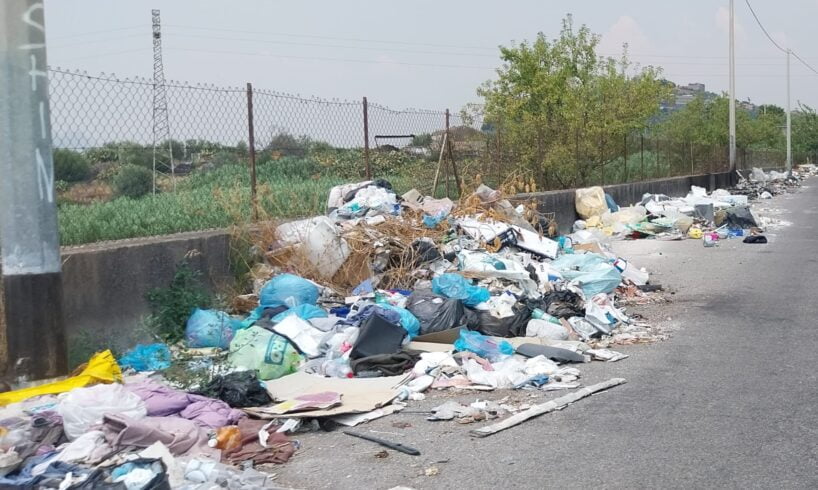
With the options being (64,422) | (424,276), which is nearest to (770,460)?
(64,422)

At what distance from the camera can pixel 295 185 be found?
990 centimetres

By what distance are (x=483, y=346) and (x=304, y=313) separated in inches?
66.2

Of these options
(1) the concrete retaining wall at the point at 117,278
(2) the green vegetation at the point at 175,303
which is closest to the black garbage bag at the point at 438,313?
(2) the green vegetation at the point at 175,303

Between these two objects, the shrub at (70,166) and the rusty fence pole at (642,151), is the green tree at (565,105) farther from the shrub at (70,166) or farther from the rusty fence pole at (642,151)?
A: the shrub at (70,166)

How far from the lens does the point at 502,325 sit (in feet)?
25.2

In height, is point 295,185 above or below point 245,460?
above

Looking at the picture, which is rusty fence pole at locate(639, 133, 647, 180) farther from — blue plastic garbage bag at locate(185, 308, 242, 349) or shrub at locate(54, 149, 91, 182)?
shrub at locate(54, 149, 91, 182)

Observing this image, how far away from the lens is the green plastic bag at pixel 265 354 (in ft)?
21.2

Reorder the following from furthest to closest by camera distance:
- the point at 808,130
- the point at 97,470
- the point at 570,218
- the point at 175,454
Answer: the point at 808,130
the point at 570,218
the point at 175,454
the point at 97,470

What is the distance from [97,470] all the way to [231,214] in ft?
15.2

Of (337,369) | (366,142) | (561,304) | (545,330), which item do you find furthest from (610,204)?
(337,369)

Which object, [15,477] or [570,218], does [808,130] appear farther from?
[15,477]

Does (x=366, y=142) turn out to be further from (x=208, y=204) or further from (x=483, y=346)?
(x=483, y=346)

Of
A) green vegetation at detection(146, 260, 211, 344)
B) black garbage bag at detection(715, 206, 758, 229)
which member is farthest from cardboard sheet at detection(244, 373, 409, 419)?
black garbage bag at detection(715, 206, 758, 229)
